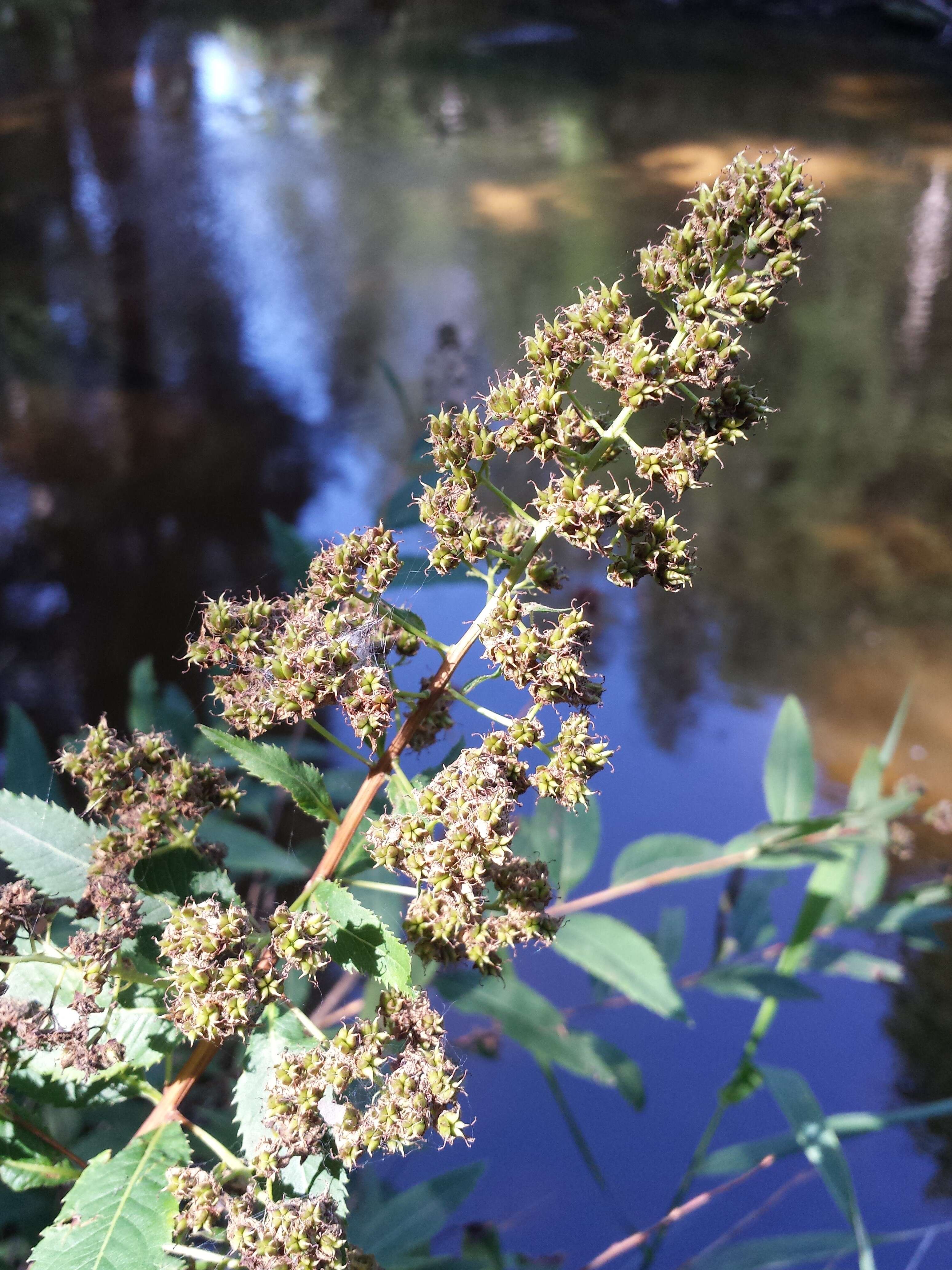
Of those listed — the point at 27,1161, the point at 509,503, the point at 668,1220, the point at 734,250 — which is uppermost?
the point at 734,250

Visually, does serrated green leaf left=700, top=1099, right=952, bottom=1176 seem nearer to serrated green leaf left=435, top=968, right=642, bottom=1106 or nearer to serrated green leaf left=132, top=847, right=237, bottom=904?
serrated green leaf left=435, top=968, right=642, bottom=1106

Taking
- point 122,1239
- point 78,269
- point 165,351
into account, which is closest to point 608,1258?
point 122,1239

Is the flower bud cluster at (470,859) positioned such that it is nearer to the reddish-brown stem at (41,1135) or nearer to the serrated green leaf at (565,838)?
the reddish-brown stem at (41,1135)

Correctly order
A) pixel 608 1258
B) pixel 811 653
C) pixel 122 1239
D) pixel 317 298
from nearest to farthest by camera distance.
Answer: pixel 122 1239
pixel 608 1258
pixel 811 653
pixel 317 298

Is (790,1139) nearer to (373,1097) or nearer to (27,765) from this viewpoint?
(373,1097)

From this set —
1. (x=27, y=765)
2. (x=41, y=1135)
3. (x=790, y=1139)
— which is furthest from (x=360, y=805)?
(x=790, y=1139)

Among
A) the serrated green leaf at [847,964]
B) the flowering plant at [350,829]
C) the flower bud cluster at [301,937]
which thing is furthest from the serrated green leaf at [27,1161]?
the serrated green leaf at [847,964]

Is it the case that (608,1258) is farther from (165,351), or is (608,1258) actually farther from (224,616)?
(165,351)
